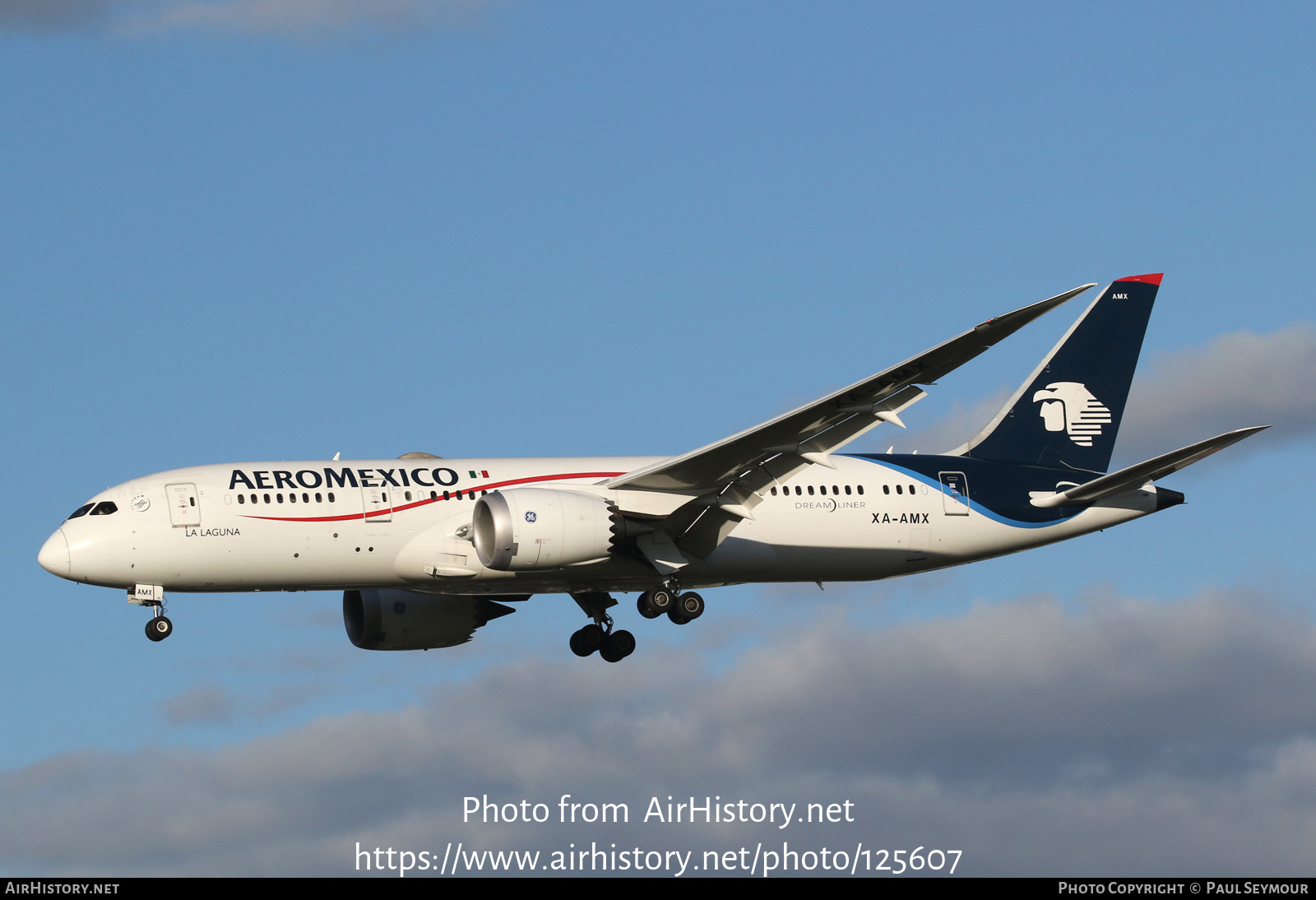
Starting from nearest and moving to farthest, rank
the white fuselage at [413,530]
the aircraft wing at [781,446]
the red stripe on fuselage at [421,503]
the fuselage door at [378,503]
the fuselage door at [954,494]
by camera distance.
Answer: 1. the aircraft wing at [781,446]
2. the white fuselage at [413,530]
3. the red stripe on fuselage at [421,503]
4. the fuselage door at [378,503]
5. the fuselage door at [954,494]

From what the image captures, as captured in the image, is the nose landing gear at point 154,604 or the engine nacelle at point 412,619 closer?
the nose landing gear at point 154,604

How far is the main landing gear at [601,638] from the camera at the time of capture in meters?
46.3

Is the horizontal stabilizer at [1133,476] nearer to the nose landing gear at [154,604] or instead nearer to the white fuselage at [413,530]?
the white fuselage at [413,530]

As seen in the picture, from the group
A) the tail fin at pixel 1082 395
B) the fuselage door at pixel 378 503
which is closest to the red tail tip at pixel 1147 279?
the tail fin at pixel 1082 395

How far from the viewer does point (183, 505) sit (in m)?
40.3

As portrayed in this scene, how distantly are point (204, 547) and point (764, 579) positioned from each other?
12.9m

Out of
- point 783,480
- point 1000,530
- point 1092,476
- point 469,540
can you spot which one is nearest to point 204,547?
point 469,540

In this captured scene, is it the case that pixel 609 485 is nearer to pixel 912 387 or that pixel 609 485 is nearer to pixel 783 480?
pixel 783 480

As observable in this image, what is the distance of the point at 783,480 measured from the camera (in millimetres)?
41062

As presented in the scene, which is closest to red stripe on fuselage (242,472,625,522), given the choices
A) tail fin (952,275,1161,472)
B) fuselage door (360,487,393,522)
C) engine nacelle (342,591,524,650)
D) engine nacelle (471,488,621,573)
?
fuselage door (360,487,393,522)

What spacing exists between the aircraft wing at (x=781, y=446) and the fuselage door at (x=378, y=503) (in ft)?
15.9

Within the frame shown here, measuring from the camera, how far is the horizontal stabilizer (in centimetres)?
4072

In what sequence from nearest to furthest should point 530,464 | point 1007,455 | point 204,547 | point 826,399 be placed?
point 826,399, point 204,547, point 530,464, point 1007,455

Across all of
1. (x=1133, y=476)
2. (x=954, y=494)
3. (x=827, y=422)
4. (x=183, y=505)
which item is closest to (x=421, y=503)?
(x=183, y=505)
